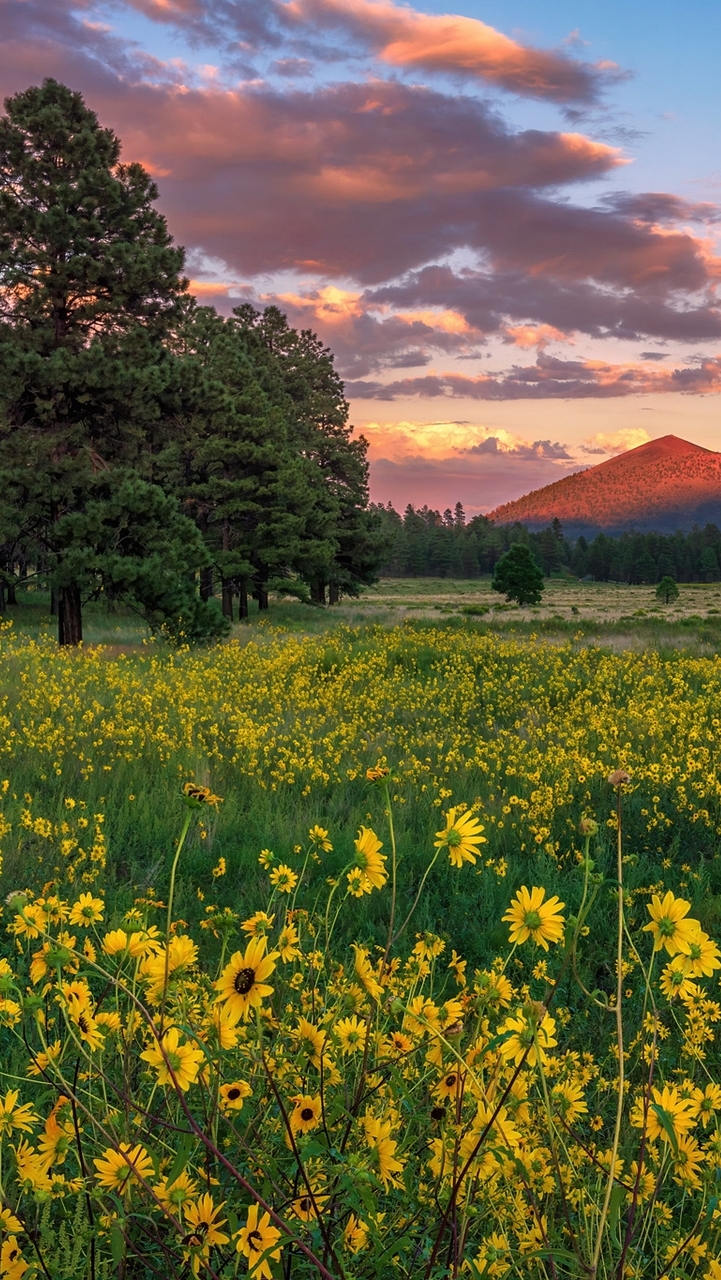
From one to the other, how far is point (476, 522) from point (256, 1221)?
143344mm

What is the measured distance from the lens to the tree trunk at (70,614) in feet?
51.5

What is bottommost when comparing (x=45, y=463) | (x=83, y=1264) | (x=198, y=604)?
(x=83, y=1264)

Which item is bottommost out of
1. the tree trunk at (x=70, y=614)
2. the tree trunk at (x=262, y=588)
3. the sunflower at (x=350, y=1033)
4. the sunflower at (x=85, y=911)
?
the sunflower at (x=350, y=1033)

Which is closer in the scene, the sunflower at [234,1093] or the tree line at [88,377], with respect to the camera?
the sunflower at [234,1093]

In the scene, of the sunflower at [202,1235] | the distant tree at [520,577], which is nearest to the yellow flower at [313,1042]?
the sunflower at [202,1235]

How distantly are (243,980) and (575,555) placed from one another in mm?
137371

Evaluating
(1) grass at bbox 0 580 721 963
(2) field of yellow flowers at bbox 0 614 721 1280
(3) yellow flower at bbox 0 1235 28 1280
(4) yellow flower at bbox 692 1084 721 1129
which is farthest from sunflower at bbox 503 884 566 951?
(1) grass at bbox 0 580 721 963

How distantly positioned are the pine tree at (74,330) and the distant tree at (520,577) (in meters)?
42.2

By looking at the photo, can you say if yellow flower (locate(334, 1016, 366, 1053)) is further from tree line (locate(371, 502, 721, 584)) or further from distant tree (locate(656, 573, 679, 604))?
tree line (locate(371, 502, 721, 584))

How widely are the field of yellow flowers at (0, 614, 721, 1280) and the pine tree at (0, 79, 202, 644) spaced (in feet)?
10.7

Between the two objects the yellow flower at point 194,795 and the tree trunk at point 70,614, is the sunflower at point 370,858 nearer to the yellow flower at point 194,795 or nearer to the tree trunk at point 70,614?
the yellow flower at point 194,795

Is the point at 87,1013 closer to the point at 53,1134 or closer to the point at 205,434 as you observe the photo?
the point at 53,1134

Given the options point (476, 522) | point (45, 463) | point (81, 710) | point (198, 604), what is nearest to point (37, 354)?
point (45, 463)

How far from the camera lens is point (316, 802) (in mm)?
6000
